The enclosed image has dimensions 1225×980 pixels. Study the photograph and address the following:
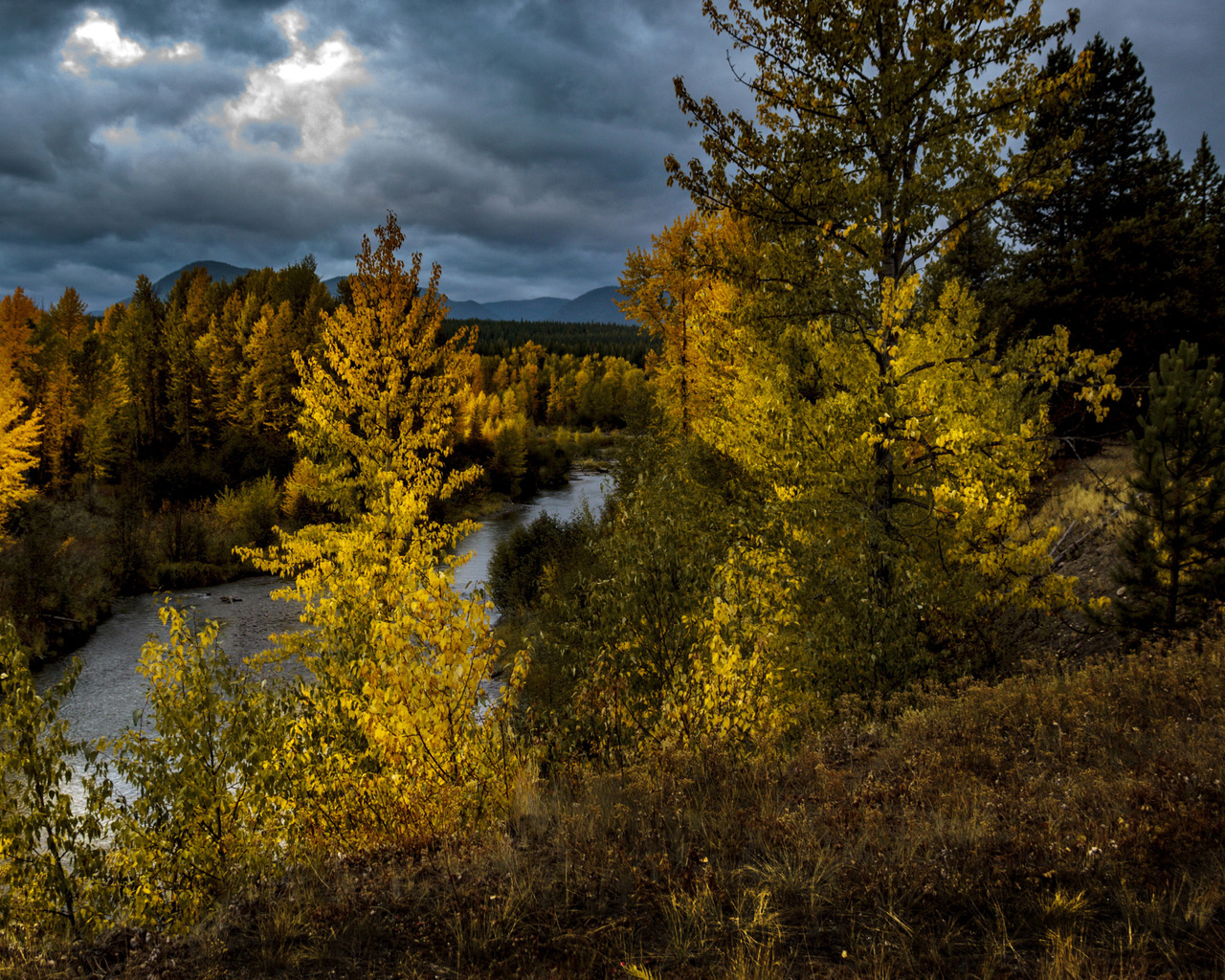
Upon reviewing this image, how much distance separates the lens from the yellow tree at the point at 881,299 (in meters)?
7.59

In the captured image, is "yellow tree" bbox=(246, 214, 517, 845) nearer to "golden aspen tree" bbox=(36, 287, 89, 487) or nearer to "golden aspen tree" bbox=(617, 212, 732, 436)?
"golden aspen tree" bbox=(617, 212, 732, 436)

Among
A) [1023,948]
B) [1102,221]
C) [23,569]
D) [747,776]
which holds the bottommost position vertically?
[23,569]

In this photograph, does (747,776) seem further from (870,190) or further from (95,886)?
(870,190)

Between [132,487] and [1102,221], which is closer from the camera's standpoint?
[1102,221]

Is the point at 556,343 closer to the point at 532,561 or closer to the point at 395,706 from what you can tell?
the point at 532,561

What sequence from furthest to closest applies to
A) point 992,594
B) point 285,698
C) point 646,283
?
point 646,283, point 992,594, point 285,698

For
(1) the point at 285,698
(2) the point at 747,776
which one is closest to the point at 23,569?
(1) the point at 285,698

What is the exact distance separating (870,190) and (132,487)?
144ft

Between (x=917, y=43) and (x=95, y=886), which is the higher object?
(x=917, y=43)

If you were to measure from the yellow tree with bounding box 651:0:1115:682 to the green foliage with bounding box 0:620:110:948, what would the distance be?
23.0 ft

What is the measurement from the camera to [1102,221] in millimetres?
21188

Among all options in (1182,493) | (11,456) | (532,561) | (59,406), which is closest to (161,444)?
(59,406)

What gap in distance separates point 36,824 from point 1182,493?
12.5 m

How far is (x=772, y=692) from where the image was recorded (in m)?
7.53
